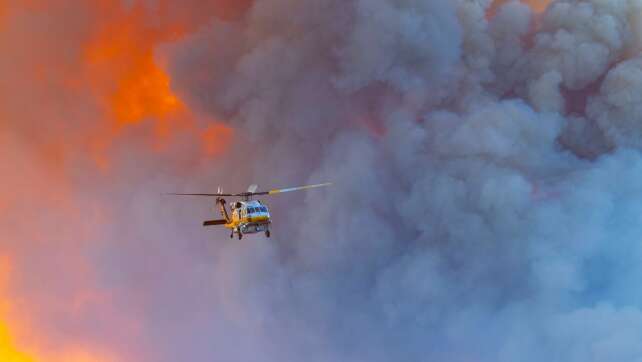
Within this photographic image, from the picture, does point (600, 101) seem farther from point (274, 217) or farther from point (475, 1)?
point (274, 217)

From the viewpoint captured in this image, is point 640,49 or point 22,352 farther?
point 22,352

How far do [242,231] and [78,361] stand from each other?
1390 inches

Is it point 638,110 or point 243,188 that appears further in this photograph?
point 243,188

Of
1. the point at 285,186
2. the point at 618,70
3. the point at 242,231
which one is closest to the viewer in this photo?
the point at 242,231

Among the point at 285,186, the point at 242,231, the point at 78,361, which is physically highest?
the point at 285,186

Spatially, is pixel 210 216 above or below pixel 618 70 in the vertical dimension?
above

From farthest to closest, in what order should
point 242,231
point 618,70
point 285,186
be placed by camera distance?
1. point 285,186
2. point 618,70
3. point 242,231

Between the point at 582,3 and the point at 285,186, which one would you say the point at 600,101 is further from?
the point at 285,186

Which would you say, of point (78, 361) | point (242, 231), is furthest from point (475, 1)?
point (78, 361)

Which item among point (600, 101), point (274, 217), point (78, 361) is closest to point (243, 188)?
point (274, 217)

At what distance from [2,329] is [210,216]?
20.5 metres

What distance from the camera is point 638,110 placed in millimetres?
55125

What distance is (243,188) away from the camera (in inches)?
2618

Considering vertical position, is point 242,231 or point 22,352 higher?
point 22,352
